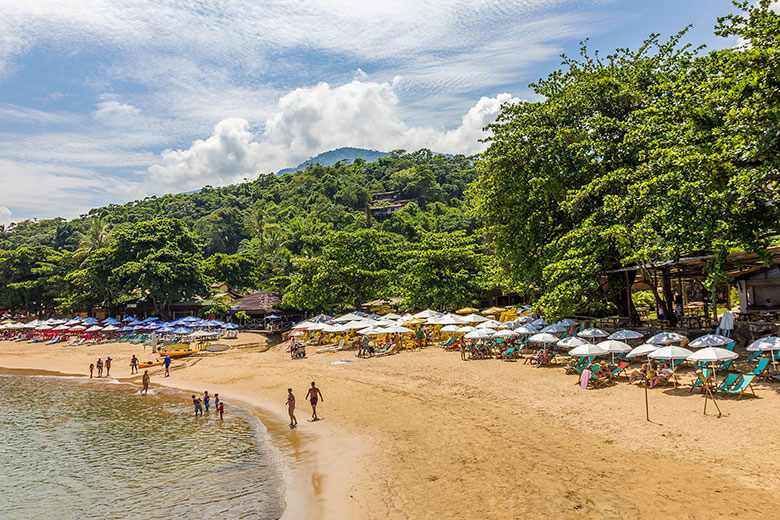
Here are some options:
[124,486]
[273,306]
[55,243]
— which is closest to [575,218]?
[124,486]

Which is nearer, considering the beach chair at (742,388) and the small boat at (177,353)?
the beach chair at (742,388)

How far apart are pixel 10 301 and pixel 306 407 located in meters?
55.7

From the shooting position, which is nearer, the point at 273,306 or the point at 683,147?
the point at 683,147

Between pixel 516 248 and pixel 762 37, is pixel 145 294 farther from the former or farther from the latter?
pixel 762 37

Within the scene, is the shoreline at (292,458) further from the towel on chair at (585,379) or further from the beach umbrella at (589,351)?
→ the beach umbrella at (589,351)

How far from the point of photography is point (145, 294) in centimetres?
4375

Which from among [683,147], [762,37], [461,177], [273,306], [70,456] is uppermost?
[461,177]

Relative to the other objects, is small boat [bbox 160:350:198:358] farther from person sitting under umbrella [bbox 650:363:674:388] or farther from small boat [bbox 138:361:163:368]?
person sitting under umbrella [bbox 650:363:674:388]

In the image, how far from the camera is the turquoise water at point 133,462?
10.2m

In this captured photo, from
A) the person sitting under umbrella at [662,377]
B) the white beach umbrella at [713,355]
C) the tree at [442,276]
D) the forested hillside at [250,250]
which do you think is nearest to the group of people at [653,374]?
the person sitting under umbrella at [662,377]

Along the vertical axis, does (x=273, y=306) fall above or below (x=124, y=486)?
above

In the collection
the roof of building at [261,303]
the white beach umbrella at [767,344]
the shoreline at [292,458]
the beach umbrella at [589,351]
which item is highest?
the roof of building at [261,303]

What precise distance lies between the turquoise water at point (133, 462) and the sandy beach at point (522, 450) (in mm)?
1130

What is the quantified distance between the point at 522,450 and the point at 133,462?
10669mm
